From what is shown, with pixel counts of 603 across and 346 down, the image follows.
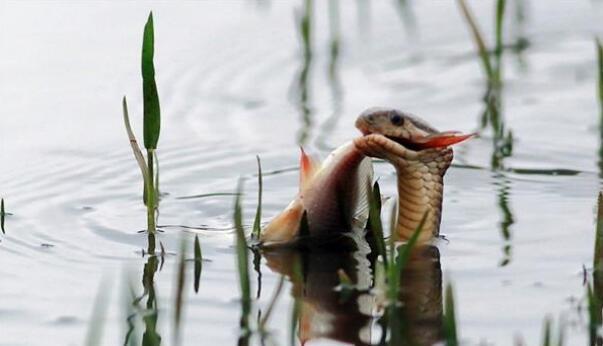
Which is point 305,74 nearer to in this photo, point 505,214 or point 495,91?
point 495,91

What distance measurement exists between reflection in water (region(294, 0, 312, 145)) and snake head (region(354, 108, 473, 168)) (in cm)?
202

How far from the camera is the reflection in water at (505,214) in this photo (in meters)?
5.58

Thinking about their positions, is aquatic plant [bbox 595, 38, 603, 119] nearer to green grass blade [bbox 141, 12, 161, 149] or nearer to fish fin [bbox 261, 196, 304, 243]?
fish fin [bbox 261, 196, 304, 243]

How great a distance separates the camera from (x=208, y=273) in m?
5.30

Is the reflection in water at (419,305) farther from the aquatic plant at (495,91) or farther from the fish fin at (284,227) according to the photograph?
the aquatic plant at (495,91)

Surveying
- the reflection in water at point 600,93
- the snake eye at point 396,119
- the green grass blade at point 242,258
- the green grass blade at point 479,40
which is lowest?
the green grass blade at point 242,258

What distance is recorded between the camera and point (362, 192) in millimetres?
5637

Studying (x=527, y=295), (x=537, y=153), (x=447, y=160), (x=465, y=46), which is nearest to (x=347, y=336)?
(x=527, y=295)

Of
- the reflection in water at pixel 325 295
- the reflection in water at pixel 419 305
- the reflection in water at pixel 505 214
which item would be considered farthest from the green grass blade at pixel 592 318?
the reflection in water at pixel 505 214

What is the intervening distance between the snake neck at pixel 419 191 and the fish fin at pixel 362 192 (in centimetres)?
12

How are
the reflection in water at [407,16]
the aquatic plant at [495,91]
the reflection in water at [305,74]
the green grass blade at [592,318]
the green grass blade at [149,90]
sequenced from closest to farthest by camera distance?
1. the green grass blade at [592,318]
2. the green grass blade at [149,90]
3. the aquatic plant at [495,91]
4. the reflection in water at [305,74]
5. the reflection in water at [407,16]

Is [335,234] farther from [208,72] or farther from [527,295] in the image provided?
[208,72]

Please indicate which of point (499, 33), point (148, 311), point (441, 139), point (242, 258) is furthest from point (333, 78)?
point (242, 258)

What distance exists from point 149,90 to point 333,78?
329 centimetres
